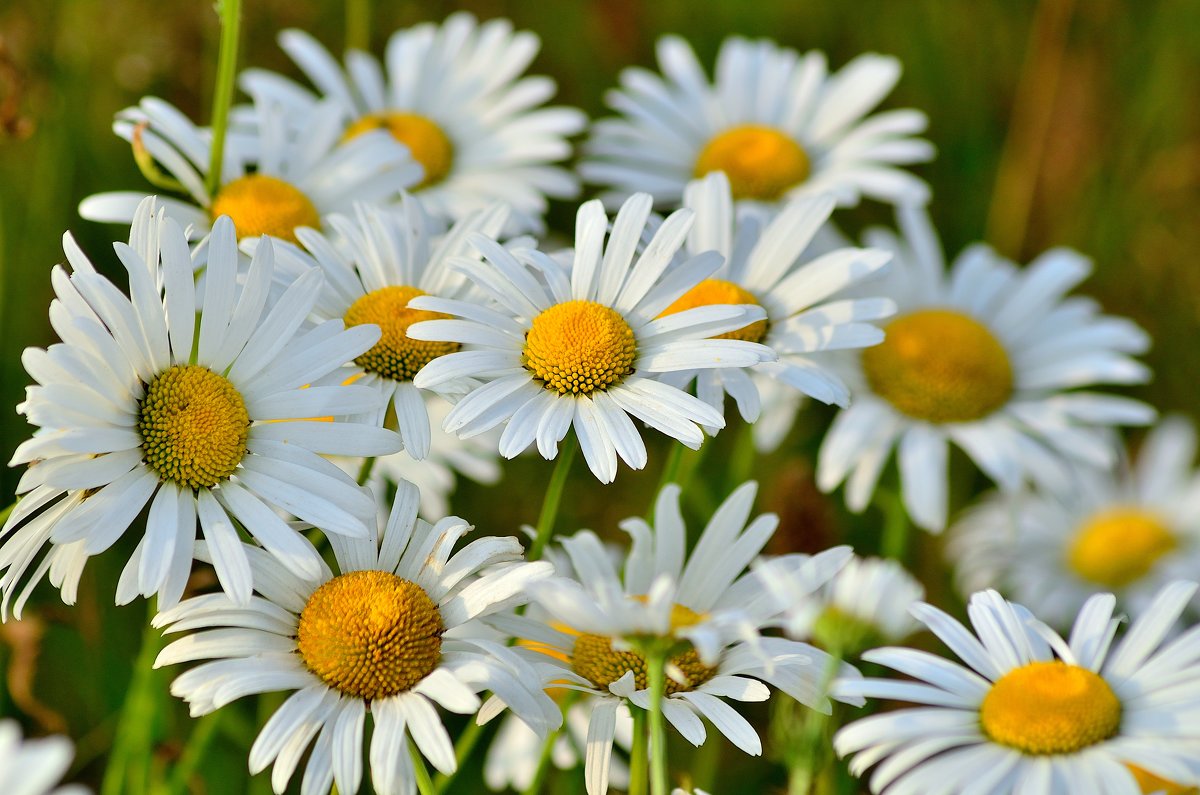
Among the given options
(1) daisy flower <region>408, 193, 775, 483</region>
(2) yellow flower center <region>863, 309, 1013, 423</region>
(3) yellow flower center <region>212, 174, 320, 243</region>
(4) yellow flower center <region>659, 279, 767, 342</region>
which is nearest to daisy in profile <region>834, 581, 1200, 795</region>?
(1) daisy flower <region>408, 193, 775, 483</region>

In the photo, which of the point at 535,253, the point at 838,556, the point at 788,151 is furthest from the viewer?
the point at 788,151

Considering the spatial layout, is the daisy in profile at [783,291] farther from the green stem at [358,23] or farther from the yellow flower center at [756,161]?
the green stem at [358,23]

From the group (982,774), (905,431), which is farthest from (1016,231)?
(982,774)

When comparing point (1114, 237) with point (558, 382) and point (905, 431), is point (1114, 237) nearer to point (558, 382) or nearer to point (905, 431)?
point (905, 431)

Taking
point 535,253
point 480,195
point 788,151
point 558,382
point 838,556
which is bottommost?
point 838,556

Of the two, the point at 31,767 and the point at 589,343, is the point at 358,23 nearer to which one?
the point at 589,343

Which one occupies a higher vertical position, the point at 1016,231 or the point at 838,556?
the point at 1016,231

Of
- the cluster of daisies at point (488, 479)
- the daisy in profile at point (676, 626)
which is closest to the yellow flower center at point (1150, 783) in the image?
the cluster of daisies at point (488, 479)
